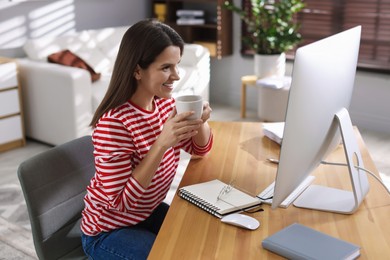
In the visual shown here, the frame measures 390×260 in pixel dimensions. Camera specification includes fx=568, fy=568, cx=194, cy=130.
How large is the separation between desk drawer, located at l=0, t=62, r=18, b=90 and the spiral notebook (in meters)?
2.77

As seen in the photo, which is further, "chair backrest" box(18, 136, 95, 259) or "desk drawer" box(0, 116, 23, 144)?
"desk drawer" box(0, 116, 23, 144)

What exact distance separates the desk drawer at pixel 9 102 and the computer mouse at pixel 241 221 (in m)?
3.00

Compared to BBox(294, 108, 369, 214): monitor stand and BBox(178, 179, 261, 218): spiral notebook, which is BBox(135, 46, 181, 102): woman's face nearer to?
BBox(178, 179, 261, 218): spiral notebook

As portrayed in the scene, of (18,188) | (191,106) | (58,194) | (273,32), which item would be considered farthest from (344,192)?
(273,32)

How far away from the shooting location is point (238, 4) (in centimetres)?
533

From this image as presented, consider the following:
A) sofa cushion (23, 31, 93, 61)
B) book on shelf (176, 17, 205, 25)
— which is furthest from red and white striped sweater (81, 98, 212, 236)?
book on shelf (176, 17, 205, 25)

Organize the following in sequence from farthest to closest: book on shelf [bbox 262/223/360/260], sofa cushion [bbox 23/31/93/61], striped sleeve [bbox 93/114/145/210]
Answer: sofa cushion [bbox 23/31/93/61], striped sleeve [bbox 93/114/145/210], book on shelf [bbox 262/223/360/260]

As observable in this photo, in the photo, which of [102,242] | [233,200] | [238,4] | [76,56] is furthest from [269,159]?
[238,4]

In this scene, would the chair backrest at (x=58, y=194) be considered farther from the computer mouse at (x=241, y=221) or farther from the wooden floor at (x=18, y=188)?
the wooden floor at (x=18, y=188)

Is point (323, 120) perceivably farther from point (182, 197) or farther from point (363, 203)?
point (182, 197)

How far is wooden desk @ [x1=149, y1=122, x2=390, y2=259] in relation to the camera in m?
1.38

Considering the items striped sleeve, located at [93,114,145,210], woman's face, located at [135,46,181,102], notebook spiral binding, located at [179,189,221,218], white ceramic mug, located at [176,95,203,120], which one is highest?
woman's face, located at [135,46,181,102]

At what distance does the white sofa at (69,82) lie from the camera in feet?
13.2

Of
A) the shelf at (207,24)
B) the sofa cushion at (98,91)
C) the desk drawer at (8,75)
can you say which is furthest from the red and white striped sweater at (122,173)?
the shelf at (207,24)
